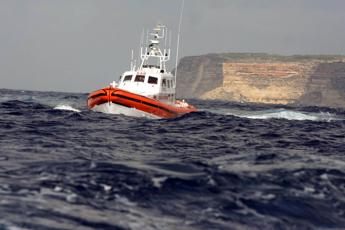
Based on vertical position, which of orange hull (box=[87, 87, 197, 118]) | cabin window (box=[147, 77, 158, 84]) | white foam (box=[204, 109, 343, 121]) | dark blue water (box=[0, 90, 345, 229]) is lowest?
white foam (box=[204, 109, 343, 121])

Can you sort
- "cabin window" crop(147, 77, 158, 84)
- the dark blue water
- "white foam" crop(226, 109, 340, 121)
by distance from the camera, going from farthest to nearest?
"white foam" crop(226, 109, 340, 121) → "cabin window" crop(147, 77, 158, 84) → the dark blue water

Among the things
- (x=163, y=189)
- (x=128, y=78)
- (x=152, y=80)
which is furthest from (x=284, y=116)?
(x=163, y=189)

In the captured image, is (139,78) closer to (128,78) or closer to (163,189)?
(128,78)

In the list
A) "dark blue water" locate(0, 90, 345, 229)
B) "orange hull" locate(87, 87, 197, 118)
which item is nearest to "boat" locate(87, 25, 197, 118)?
"orange hull" locate(87, 87, 197, 118)

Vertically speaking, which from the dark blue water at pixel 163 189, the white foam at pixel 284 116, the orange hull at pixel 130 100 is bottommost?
the white foam at pixel 284 116

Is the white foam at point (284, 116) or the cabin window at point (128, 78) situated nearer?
the cabin window at point (128, 78)

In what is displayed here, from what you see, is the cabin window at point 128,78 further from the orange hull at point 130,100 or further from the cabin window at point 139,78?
the orange hull at point 130,100

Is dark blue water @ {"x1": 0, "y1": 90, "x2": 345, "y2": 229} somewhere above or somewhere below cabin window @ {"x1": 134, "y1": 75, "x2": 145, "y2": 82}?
below

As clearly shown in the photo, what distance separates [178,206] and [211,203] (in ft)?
1.59

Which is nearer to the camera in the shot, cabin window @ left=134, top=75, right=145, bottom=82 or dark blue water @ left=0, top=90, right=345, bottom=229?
dark blue water @ left=0, top=90, right=345, bottom=229

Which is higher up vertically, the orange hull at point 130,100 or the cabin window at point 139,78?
the cabin window at point 139,78

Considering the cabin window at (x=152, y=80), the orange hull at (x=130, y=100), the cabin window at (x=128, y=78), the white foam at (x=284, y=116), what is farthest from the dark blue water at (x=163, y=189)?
the white foam at (x=284, y=116)

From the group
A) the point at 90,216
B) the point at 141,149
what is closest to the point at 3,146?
the point at 141,149

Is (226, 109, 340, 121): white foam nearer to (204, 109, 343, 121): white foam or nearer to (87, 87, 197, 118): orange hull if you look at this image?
(204, 109, 343, 121): white foam
